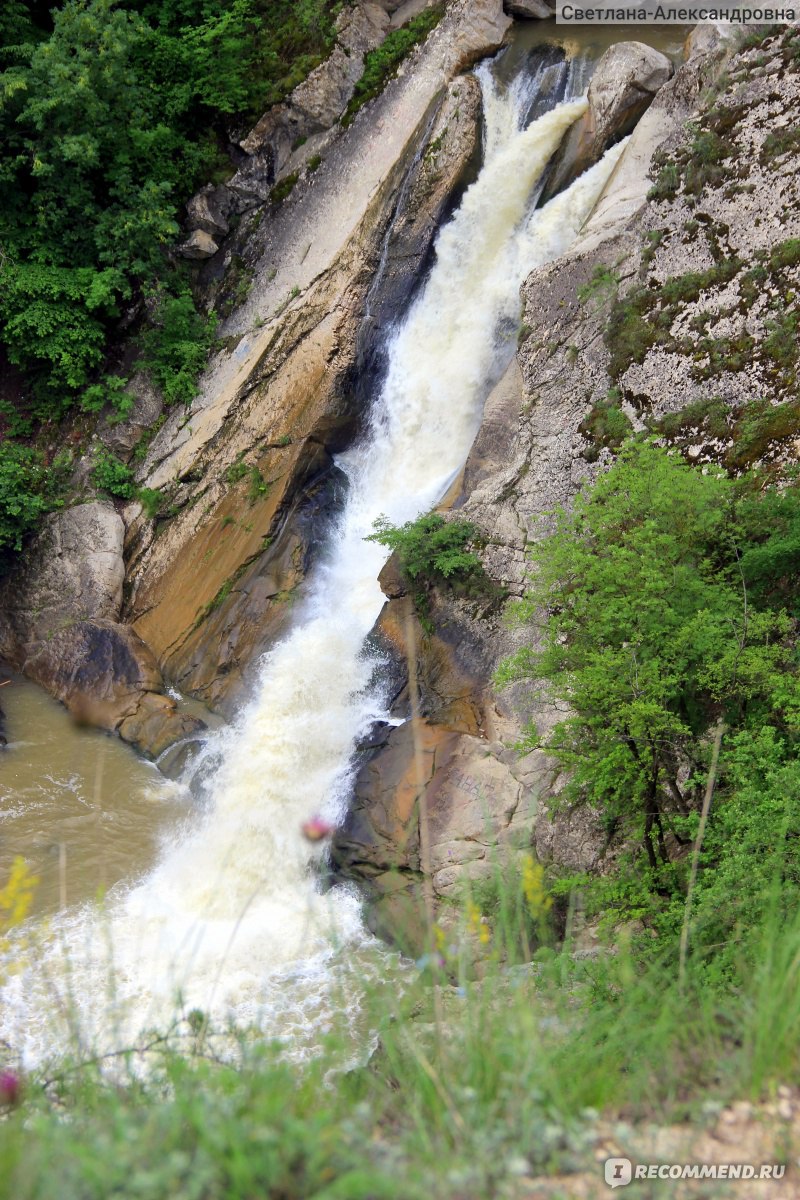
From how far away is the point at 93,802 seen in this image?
35.8 ft

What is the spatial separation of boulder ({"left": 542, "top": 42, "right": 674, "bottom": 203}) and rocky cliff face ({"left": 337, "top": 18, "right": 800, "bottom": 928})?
2.30ft

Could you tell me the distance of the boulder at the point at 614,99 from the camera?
1186cm

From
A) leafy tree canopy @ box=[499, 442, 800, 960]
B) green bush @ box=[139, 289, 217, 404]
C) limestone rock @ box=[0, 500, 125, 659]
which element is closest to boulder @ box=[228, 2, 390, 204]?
green bush @ box=[139, 289, 217, 404]

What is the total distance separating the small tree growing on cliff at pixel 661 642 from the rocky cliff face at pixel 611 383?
1231mm

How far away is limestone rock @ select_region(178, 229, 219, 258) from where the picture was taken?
15.3 meters

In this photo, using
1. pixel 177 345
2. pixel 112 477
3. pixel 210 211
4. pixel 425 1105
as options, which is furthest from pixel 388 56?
pixel 425 1105

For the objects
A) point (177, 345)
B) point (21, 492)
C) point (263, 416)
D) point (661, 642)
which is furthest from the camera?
point (177, 345)

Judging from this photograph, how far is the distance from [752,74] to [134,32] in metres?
9.97

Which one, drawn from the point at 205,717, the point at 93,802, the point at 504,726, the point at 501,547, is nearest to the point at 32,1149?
the point at 504,726

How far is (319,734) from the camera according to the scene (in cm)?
1055

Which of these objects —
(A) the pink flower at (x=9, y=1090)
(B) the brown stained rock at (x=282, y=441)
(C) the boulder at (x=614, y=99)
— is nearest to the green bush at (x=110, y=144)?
(B) the brown stained rock at (x=282, y=441)

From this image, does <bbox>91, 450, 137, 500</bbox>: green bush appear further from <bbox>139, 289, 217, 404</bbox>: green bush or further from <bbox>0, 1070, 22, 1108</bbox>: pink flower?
<bbox>0, 1070, 22, 1108</bbox>: pink flower

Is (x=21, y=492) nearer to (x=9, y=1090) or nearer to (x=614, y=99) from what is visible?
(x=614, y=99)

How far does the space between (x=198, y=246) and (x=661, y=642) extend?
12.3m
